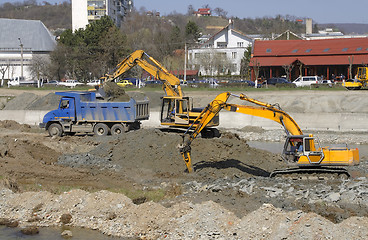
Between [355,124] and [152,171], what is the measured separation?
19.0 m

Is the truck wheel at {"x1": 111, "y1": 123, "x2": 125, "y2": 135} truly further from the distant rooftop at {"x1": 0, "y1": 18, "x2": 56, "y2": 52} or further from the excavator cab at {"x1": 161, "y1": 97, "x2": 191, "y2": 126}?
the distant rooftop at {"x1": 0, "y1": 18, "x2": 56, "y2": 52}

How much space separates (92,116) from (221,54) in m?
68.9

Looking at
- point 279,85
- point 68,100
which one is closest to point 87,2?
point 279,85

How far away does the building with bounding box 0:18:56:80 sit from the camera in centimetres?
10012

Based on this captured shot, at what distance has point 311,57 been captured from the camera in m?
77.2

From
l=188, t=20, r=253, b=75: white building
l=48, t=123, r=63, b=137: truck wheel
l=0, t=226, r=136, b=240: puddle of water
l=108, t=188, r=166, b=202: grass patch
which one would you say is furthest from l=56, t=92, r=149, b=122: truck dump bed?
l=188, t=20, r=253, b=75: white building

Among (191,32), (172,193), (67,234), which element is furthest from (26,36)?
(67,234)

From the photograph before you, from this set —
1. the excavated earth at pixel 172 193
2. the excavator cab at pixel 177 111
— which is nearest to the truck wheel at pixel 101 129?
the excavated earth at pixel 172 193

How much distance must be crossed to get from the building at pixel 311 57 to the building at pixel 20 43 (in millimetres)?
40788

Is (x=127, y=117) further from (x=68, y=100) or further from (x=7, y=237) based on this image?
(x=7, y=237)

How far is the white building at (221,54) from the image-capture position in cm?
9856

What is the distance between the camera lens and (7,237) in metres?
16.8

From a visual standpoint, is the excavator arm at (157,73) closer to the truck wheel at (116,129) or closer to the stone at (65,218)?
the truck wheel at (116,129)

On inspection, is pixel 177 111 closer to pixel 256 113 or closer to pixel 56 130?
pixel 256 113
